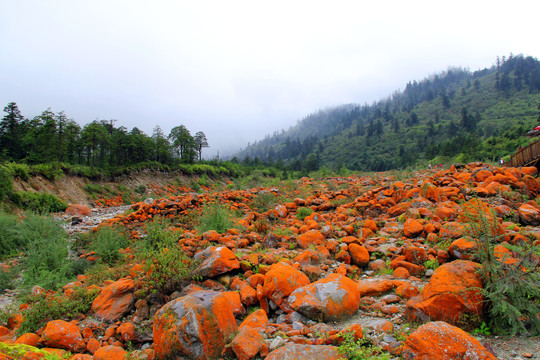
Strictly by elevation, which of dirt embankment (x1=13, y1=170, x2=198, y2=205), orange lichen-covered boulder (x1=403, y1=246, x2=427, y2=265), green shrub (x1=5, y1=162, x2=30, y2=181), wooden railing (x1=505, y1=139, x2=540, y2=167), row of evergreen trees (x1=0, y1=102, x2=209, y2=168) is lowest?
orange lichen-covered boulder (x1=403, y1=246, x2=427, y2=265)

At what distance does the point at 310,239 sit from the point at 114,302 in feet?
13.0

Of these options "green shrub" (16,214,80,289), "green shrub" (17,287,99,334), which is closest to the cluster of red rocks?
"green shrub" (17,287,99,334)

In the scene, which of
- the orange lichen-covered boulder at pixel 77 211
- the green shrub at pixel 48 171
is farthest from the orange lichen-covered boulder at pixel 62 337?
the green shrub at pixel 48 171

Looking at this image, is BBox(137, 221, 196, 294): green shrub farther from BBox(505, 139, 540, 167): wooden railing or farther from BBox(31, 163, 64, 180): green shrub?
BBox(31, 163, 64, 180): green shrub

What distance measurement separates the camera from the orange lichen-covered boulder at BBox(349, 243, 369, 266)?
15.7 ft

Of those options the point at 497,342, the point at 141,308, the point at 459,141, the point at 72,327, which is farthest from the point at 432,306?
the point at 459,141

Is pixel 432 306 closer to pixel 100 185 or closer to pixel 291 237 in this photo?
pixel 291 237

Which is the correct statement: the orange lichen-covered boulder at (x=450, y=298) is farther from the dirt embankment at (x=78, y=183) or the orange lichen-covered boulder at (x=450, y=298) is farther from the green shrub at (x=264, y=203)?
the dirt embankment at (x=78, y=183)

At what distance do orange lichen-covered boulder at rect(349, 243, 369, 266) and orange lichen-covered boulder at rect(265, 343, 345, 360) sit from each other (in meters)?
2.56

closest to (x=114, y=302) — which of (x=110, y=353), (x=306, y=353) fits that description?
(x=110, y=353)

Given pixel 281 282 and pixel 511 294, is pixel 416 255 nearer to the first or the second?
pixel 511 294

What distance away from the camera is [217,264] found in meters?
4.59

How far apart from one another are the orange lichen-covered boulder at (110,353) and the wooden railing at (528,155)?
15164 millimetres

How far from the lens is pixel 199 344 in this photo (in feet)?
9.36
